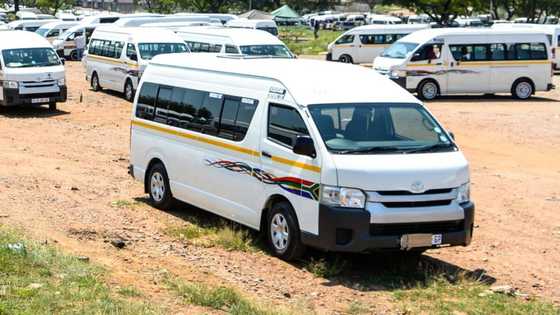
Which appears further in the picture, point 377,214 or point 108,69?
point 108,69

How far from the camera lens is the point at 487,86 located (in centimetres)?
3159

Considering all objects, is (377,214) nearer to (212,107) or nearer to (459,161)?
(459,161)

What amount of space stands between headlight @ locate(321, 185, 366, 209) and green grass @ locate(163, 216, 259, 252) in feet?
5.83

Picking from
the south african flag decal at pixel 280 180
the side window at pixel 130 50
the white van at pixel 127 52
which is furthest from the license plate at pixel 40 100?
the south african flag decal at pixel 280 180

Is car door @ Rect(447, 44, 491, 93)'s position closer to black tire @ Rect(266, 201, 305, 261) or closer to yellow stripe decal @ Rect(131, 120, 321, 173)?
→ yellow stripe decal @ Rect(131, 120, 321, 173)

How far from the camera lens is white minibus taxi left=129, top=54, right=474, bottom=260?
9.71 meters

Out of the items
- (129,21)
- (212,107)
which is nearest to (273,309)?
(212,107)

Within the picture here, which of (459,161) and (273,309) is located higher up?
(459,161)

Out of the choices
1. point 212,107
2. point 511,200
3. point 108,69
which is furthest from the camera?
point 108,69

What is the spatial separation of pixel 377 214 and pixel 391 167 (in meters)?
0.52

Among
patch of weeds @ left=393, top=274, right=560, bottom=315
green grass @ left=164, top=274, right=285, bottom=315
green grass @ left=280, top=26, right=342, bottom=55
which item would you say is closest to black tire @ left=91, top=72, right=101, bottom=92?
patch of weeds @ left=393, top=274, right=560, bottom=315

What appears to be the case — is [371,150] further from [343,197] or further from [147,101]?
[147,101]

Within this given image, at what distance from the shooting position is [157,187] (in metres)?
13.6

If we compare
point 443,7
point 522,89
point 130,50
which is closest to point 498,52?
point 522,89
